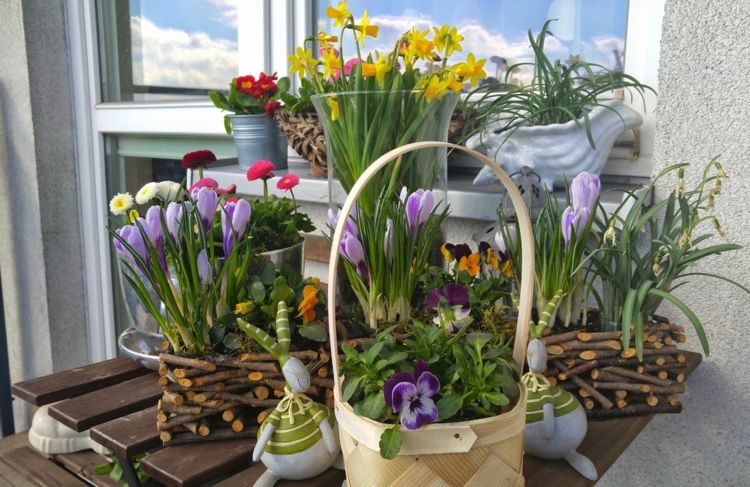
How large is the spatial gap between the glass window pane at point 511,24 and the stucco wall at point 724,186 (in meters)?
0.27

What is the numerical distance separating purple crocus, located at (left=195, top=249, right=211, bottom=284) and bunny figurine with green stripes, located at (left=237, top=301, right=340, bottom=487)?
13 cm

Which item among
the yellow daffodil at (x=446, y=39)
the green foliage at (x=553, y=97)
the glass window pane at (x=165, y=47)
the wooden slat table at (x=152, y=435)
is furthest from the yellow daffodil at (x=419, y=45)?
the glass window pane at (x=165, y=47)

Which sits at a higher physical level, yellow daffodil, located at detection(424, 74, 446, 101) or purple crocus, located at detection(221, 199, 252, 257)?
yellow daffodil, located at detection(424, 74, 446, 101)

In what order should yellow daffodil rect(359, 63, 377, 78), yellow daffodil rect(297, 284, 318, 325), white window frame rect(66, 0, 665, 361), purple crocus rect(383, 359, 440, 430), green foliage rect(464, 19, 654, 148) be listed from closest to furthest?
purple crocus rect(383, 359, 440, 430) < yellow daffodil rect(297, 284, 318, 325) < yellow daffodil rect(359, 63, 377, 78) < green foliage rect(464, 19, 654, 148) < white window frame rect(66, 0, 665, 361)

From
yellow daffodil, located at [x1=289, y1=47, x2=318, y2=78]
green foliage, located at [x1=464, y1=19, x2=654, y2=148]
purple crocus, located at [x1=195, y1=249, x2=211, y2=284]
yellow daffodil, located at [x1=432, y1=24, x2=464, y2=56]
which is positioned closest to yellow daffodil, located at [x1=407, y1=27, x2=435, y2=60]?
yellow daffodil, located at [x1=432, y1=24, x2=464, y2=56]

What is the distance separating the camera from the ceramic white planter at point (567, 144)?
41.4 inches

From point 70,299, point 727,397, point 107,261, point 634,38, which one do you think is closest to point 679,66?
point 634,38

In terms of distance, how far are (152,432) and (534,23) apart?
105 centimetres

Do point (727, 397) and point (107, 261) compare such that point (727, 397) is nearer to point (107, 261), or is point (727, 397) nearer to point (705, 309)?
point (705, 309)

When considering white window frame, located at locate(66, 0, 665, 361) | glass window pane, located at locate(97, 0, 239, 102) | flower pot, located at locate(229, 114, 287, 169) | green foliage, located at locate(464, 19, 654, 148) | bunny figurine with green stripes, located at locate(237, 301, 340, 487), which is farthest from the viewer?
glass window pane, located at locate(97, 0, 239, 102)

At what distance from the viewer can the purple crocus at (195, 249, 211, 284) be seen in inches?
30.1

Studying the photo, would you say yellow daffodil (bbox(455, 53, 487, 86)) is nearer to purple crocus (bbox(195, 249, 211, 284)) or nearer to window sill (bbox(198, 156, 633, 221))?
window sill (bbox(198, 156, 633, 221))

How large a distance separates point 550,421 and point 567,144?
0.55 m

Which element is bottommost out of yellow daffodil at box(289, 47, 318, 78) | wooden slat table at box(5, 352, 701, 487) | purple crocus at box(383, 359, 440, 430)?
wooden slat table at box(5, 352, 701, 487)
